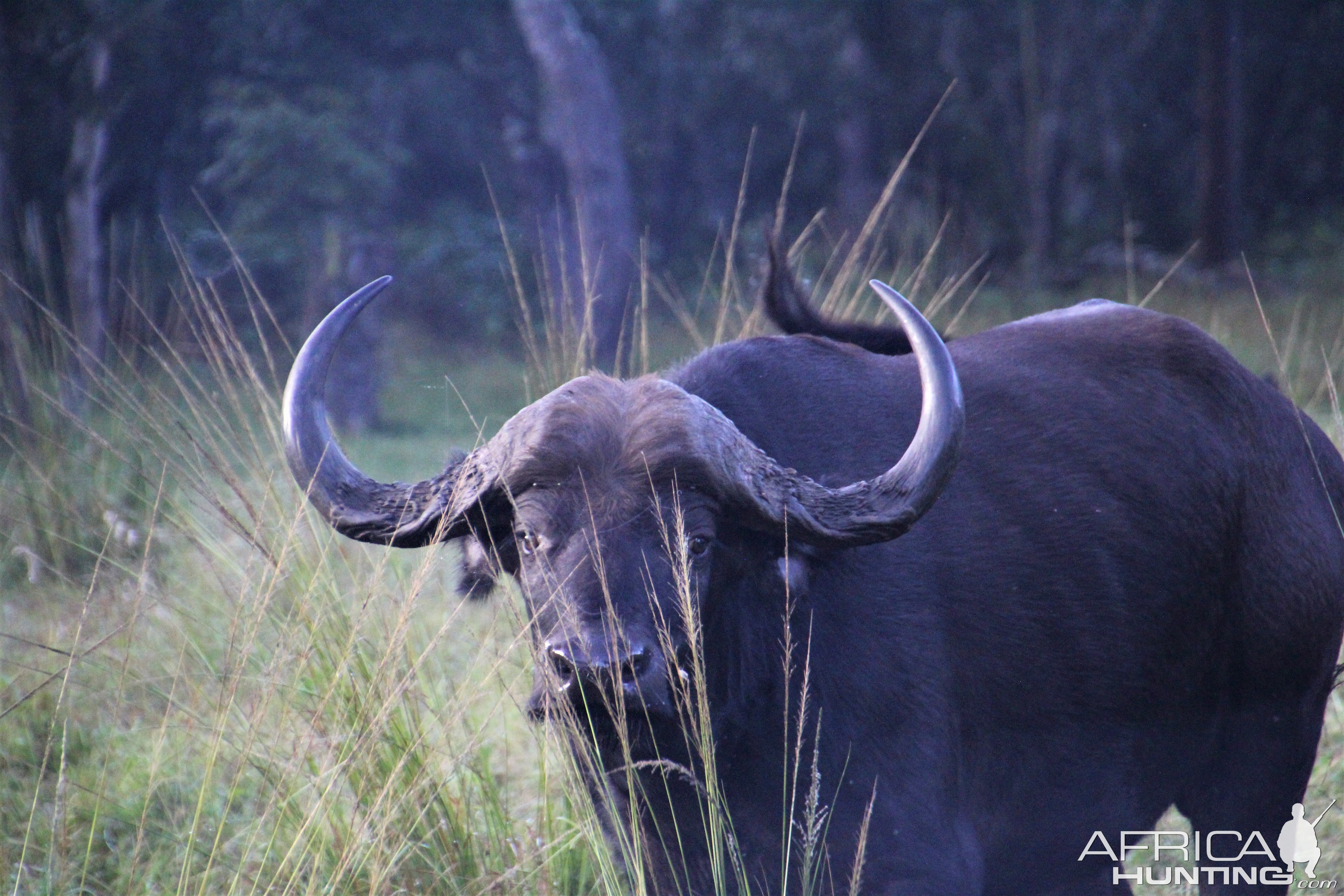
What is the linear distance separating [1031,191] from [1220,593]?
1960cm

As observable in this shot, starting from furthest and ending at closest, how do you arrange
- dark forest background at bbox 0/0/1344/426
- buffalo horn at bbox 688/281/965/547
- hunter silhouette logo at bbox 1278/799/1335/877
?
dark forest background at bbox 0/0/1344/426
hunter silhouette logo at bbox 1278/799/1335/877
buffalo horn at bbox 688/281/965/547

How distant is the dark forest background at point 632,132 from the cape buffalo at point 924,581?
7268 mm

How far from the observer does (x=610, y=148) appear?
55.2 feet

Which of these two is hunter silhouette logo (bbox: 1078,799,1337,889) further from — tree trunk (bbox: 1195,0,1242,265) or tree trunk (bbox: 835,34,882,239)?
tree trunk (bbox: 835,34,882,239)

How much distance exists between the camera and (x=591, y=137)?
16562 millimetres

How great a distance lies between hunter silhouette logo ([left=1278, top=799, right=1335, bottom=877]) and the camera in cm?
348

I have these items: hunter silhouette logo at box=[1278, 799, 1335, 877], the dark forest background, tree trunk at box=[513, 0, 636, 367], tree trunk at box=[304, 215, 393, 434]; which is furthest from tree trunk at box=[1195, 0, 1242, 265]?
hunter silhouette logo at box=[1278, 799, 1335, 877]

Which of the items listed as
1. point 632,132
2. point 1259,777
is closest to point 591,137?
point 632,132

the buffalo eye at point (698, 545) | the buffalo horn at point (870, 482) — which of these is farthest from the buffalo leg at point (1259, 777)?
the buffalo eye at point (698, 545)

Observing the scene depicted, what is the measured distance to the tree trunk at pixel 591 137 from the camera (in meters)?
16.1

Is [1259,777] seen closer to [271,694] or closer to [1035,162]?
[271,694]

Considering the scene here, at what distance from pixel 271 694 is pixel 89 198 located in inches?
413

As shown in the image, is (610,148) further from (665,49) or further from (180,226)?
(665,49)

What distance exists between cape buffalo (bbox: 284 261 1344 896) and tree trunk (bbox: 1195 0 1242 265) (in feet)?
53.4
